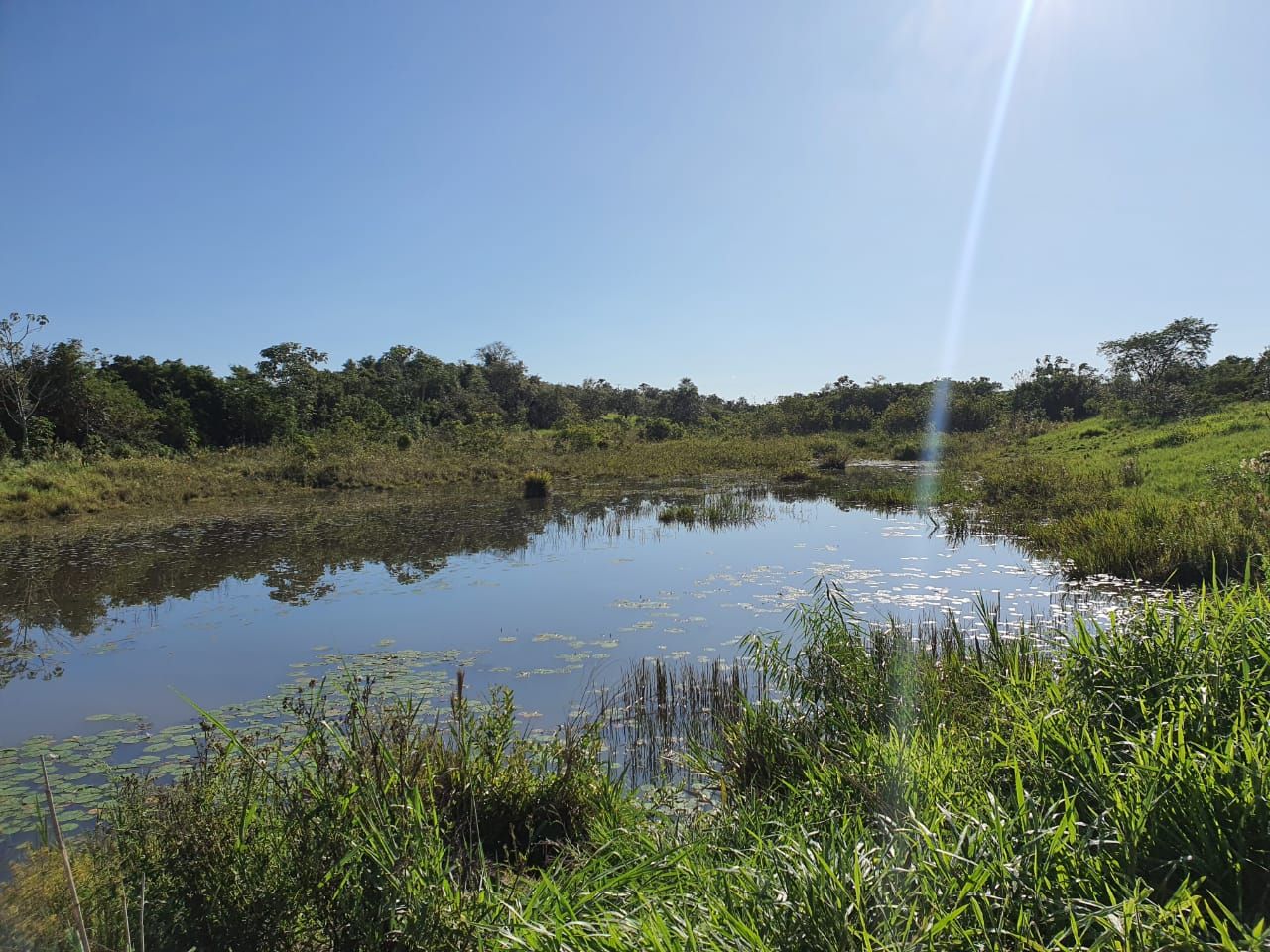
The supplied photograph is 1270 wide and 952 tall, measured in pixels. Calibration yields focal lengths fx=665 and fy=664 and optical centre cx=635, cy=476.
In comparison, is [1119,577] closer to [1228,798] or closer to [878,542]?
[878,542]

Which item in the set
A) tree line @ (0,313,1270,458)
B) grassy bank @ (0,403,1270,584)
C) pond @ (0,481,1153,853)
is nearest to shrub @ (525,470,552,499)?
grassy bank @ (0,403,1270,584)

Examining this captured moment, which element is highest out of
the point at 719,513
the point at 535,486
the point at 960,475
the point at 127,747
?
the point at 960,475

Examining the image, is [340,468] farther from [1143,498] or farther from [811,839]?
[811,839]

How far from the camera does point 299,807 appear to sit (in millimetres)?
2775

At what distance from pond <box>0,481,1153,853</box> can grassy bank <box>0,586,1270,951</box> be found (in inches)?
64.5

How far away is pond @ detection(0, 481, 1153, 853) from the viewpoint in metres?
6.19

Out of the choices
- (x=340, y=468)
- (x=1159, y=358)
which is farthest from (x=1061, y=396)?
(x=340, y=468)

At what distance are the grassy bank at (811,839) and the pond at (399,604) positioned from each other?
5.38 feet

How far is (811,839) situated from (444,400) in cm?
4712

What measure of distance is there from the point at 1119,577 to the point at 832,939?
9.69 m

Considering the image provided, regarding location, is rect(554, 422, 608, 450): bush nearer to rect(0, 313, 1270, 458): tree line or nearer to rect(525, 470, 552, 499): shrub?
rect(0, 313, 1270, 458): tree line

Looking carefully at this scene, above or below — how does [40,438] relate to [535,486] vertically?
above

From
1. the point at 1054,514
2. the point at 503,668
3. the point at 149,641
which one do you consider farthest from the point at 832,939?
the point at 1054,514

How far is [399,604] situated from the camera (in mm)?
10008
